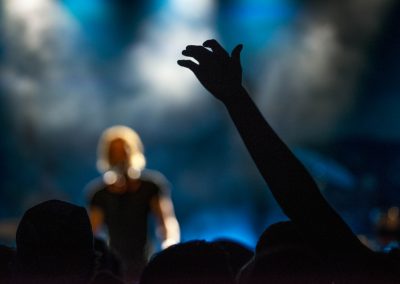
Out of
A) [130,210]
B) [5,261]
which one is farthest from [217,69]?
[130,210]

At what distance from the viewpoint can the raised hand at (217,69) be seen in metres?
1.47

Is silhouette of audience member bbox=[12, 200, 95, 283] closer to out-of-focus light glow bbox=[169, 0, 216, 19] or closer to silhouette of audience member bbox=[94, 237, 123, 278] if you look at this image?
silhouette of audience member bbox=[94, 237, 123, 278]

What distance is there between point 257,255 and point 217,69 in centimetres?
41

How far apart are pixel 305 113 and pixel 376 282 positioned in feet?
25.9

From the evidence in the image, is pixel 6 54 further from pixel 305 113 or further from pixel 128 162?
pixel 128 162

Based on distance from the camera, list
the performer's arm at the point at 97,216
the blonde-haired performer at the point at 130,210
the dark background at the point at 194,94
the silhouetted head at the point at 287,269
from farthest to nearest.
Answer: the dark background at the point at 194,94, the performer's arm at the point at 97,216, the blonde-haired performer at the point at 130,210, the silhouetted head at the point at 287,269

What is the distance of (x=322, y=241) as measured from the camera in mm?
1396

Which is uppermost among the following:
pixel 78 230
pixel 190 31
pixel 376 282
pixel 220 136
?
pixel 190 31

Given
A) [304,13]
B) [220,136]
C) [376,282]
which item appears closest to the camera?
[376,282]

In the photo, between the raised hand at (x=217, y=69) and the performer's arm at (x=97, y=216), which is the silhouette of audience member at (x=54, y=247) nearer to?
the raised hand at (x=217, y=69)

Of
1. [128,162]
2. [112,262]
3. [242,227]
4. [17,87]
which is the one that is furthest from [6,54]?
[112,262]

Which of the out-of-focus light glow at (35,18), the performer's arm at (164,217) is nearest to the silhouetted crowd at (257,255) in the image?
the performer's arm at (164,217)

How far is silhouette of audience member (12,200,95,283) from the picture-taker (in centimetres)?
137

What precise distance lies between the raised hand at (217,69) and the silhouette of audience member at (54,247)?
1.29ft
